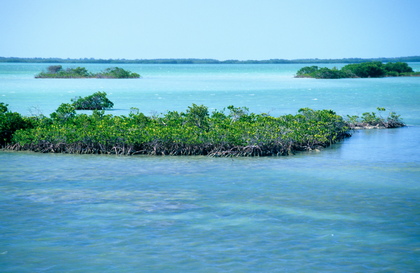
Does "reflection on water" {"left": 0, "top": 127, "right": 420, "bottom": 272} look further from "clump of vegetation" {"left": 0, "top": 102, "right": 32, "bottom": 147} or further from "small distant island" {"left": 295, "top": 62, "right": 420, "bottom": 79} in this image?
"small distant island" {"left": 295, "top": 62, "right": 420, "bottom": 79}

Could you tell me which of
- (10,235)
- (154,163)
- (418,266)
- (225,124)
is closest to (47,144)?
(154,163)

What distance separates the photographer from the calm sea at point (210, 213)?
1167 cm

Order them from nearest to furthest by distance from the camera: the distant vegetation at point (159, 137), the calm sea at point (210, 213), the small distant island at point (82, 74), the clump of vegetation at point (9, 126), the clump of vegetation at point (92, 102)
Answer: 1. the calm sea at point (210, 213)
2. the distant vegetation at point (159, 137)
3. the clump of vegetation at point (9, 126)
4. the clump of vegetation at point (92, 102)
5. the small distant island at point (82, 74)

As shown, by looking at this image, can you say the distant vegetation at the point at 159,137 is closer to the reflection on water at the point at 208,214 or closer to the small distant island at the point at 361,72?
the reflection on water at the point at 208,214

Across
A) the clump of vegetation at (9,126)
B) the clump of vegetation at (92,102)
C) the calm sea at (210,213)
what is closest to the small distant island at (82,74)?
the clump of vegetation at (92,102)

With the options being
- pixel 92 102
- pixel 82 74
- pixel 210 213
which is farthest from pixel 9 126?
pixel 82 74

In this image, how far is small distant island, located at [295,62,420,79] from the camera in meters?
124

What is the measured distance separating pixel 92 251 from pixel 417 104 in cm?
4707

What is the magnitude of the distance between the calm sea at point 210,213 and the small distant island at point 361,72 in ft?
336

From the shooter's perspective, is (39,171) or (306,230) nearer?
(306,230)

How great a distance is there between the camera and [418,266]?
11.3 m

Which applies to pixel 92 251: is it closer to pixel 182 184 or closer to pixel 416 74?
pixel 182 184

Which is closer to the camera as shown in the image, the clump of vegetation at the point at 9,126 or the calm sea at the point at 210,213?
the calm sea at the point at 210,213

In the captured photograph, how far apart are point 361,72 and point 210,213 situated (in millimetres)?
118972
